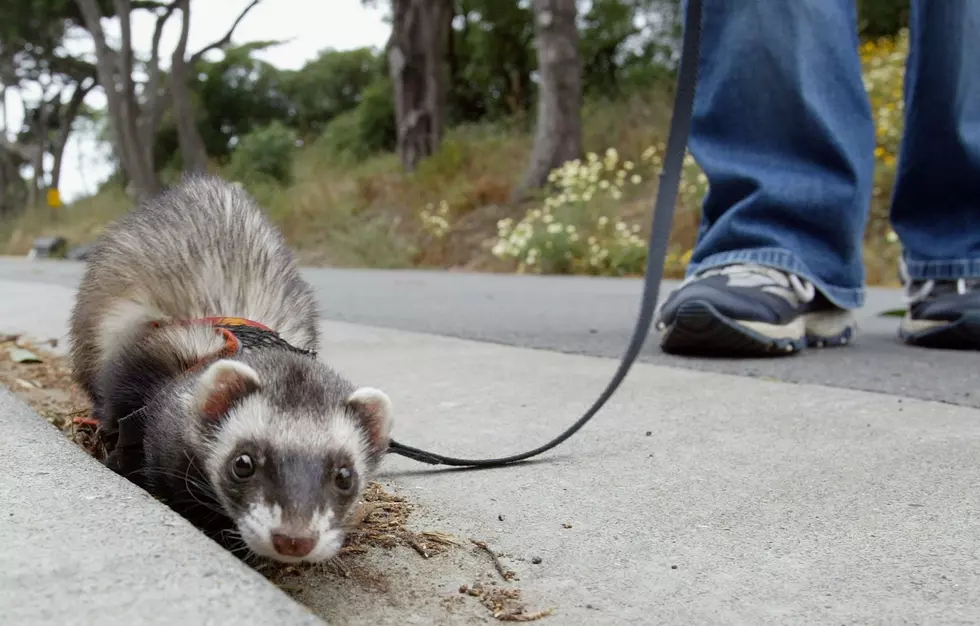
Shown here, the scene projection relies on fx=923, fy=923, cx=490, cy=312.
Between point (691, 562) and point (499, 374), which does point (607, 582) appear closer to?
point (691, 562)

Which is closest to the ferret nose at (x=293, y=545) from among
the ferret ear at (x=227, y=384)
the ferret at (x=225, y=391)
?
the ferret at (x=225, y=391)

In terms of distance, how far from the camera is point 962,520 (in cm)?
114

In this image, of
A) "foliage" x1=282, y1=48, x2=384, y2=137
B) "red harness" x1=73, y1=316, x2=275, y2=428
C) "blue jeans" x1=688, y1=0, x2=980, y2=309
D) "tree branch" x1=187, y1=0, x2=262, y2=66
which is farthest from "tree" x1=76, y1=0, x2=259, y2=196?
"red harness" x1=73, y1=316, x2=275, y2=428

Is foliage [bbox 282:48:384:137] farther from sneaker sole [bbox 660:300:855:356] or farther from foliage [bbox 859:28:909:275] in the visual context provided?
sneaker sole [bbox 660:300:855:356]

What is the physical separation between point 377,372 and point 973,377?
57.7 inches

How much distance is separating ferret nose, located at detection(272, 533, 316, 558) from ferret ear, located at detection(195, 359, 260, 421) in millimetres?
305

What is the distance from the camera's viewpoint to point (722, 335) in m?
Result: 2.52

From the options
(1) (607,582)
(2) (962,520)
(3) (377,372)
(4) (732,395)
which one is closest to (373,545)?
(1) (607,582)

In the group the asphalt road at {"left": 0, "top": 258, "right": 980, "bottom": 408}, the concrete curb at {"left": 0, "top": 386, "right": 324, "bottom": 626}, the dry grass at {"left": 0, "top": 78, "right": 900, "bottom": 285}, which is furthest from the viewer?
the dry grass at {"left": 0, "top": 78, "right": 900, "bottom": 285}

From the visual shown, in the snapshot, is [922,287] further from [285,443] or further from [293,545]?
[293,545]

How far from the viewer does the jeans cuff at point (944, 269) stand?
110 inches

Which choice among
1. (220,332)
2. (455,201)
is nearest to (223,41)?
(455,201)

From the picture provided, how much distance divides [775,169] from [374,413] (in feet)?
5.53

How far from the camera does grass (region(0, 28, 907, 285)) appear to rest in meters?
8.42
